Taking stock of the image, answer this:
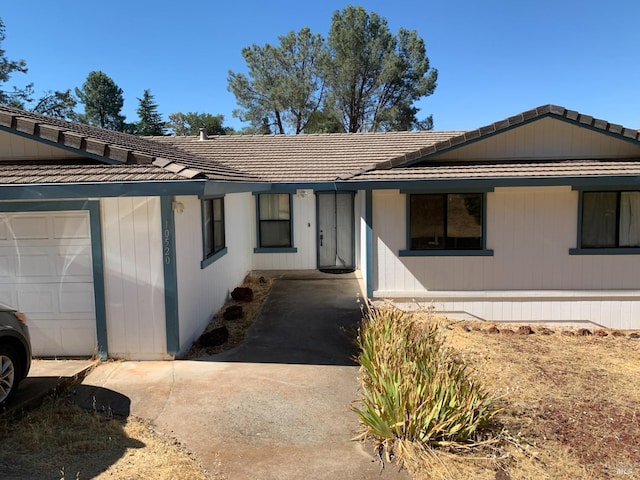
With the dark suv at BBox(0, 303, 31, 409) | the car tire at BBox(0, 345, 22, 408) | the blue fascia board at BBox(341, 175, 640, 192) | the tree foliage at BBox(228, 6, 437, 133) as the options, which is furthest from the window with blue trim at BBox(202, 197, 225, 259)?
the tree foliage at BBox(228, 6, 437, 133)

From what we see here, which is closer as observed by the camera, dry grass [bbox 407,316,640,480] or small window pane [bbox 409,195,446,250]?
dry grass [bbox 407,316,640,480]

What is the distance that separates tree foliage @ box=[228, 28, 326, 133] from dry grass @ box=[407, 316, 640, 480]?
27.2 m

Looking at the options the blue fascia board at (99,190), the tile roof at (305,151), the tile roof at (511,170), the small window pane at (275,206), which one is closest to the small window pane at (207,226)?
the blue fascia board at (99,190)

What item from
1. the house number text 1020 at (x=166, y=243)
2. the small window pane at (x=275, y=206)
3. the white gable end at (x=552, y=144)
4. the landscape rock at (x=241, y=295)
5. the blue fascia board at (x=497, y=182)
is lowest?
the landscape rock at (x=241, y=295)

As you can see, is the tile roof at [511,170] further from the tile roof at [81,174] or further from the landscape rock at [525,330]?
the tile roof at [81,174]

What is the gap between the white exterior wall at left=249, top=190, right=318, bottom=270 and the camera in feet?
46.2

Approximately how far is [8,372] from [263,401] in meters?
2.88

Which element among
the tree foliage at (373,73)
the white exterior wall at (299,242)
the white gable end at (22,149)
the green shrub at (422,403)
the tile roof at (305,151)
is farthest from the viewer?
the tree foliage at (373,73)

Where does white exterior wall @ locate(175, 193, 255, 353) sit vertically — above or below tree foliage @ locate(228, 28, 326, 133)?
below

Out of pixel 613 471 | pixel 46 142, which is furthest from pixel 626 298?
pixel 46 142

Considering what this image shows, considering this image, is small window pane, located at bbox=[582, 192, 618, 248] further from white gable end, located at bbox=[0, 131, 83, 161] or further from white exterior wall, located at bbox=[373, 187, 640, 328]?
white gable end, located at bbox=[0, 131, 83, 161]

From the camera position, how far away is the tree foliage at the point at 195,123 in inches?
1802

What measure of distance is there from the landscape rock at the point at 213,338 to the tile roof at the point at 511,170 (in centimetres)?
385

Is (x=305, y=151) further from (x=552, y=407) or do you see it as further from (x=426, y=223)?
(x=552, y=407)
